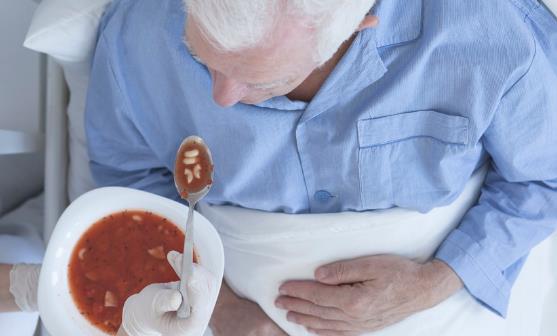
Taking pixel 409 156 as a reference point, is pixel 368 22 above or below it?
above

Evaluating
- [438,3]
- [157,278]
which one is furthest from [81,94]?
[438,3]

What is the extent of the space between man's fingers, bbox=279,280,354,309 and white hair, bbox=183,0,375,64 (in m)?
0.49

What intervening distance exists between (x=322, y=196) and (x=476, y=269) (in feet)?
0.97

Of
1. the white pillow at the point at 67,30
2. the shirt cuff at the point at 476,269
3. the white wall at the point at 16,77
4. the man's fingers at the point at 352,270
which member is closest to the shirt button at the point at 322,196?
the man's fingers at the point at 352,270

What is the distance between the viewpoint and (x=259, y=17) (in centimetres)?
59

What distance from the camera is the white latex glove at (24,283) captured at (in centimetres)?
103

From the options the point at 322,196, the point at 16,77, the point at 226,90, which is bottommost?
the point at 16,77

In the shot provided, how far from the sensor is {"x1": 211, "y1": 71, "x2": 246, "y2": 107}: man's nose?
697 mm

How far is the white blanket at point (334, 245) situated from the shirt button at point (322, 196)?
3 centimetres

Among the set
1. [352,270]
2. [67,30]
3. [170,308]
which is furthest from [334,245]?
[67,30]

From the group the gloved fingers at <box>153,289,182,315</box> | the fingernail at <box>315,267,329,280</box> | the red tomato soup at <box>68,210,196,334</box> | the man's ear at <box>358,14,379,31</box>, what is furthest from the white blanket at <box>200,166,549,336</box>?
the man's ear at <box>358,14,379,31</box>

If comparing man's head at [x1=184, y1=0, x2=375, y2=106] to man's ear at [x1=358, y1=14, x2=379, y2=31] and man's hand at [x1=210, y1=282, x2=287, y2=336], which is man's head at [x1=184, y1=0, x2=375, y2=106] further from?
man's hand at [x1=210, y1=282, x2=287, y2=336]

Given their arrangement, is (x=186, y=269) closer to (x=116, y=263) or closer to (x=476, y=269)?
(x=116, y=263)

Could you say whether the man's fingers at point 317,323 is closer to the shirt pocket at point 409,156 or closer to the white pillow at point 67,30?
the shirt pocket at point 409,156
